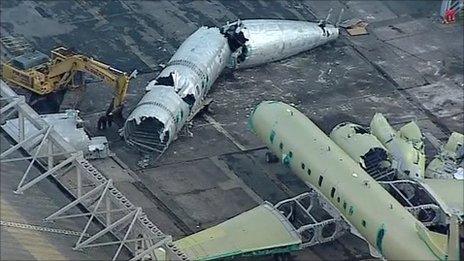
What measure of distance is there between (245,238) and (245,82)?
2289 centimetres

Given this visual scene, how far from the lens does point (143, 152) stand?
73125 mm

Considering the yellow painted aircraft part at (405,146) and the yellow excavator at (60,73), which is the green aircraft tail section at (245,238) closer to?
the yellow painted aircraft part at (405,146)

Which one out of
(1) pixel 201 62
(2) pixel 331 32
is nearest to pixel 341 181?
(1) pixel 201 62

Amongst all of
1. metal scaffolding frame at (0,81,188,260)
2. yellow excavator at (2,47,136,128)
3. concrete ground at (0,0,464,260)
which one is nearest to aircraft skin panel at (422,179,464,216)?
concrete ground at (0,0,464,260)

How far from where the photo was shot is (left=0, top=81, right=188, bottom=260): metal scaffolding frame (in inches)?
1831

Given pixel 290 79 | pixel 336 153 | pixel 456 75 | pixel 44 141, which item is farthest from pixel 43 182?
pixel 456 75

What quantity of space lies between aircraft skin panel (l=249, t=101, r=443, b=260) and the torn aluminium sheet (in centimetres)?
606

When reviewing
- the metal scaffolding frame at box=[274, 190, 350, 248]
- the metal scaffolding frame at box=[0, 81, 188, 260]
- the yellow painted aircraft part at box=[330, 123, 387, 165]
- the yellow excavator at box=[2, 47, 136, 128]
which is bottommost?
the metal scaffolding frame at box=[274, 190, 350, 248]

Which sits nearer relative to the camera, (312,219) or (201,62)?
(312,219)

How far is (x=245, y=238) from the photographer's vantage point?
6194cm

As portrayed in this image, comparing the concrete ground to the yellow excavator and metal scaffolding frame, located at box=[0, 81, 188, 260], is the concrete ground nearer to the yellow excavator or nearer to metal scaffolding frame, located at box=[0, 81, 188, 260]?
the yellow excavator

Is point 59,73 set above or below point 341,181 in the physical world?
below

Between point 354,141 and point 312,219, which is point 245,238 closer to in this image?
point 312,219

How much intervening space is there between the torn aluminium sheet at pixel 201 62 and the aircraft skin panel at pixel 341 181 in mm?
6062
